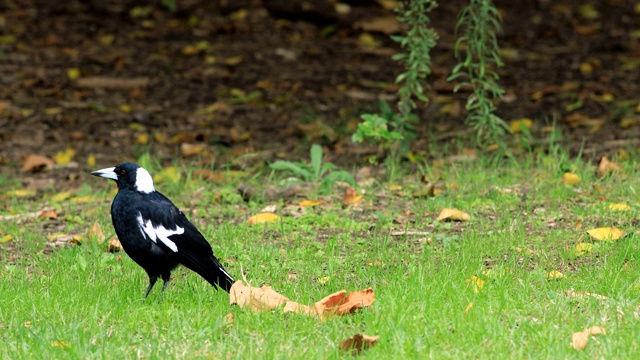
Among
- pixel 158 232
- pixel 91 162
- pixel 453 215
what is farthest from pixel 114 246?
pixel 91 162

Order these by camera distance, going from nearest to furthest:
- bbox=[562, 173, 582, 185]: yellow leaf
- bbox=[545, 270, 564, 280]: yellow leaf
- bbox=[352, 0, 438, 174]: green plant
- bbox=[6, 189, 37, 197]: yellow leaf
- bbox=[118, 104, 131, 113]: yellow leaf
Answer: bbox=[545, 270, 564, 280]: yellow leaf → bbox=[562, 173, 582, 185]: yellow leaf → bbox=[352, 0, 438, 174]: green plant → bbox=[6, 189, 37, 197]: yellow leaf → bbox=[118, 104, 131, 113]: yellow leaf

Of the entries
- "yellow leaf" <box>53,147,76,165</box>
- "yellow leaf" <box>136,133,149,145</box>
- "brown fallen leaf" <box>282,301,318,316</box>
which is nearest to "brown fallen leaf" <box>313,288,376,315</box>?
"brown fallen leaf" <box>282,301,318,316</box>

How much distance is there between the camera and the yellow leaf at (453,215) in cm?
591

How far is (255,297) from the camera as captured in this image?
172 inches

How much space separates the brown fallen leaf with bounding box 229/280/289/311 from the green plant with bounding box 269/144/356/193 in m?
2.37

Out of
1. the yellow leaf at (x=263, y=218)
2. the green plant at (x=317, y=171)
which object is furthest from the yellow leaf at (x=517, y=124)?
the yellow leaf at (x=263, y=218)

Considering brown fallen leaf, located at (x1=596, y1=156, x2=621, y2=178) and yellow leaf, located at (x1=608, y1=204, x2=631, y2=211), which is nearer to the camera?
yellow leaf, located at (x1=608, y1=204, x2=631, y2=211)

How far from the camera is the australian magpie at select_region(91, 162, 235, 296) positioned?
459cm

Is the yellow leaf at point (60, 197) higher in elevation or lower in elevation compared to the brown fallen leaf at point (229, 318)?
lower

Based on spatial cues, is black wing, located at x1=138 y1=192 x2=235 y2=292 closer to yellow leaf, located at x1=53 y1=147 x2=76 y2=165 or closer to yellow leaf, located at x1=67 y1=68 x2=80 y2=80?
yellow leaf, located at x1=53 y1=147 x2=76 y2=165

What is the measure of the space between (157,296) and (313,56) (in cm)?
A: 661

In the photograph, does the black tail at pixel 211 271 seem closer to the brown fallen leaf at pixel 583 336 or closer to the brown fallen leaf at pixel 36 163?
the brown fallen leaf at pixel 583 336

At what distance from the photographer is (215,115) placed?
9344mm

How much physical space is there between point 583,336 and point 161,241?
208 cm
